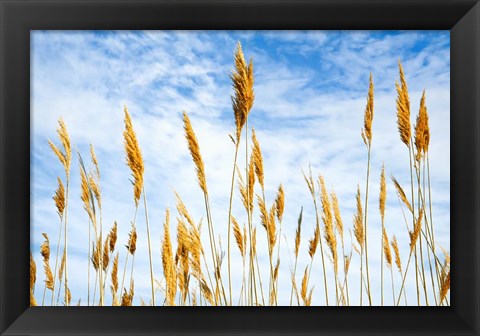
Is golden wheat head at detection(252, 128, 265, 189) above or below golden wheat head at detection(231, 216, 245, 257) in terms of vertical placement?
above

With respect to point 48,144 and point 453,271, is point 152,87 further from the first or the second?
point 453,271

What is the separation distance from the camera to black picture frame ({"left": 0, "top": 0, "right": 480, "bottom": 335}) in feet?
4.88

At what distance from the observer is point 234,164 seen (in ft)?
5.03

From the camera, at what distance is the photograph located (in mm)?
1523

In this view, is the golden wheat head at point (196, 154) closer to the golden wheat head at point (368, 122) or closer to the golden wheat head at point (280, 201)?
the golden wheat head at point (280, 201)

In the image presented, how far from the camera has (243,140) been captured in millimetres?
1544

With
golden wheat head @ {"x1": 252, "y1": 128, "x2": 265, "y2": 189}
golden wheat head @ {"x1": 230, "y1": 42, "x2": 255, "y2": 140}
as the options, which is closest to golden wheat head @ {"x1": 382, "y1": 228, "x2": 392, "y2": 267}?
golden wheat head @ {"x1": 252, "y1": 128, "x2": 265, "y2": 189}

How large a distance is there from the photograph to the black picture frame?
0.03 m

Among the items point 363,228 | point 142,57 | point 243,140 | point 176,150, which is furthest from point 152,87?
point 363,228

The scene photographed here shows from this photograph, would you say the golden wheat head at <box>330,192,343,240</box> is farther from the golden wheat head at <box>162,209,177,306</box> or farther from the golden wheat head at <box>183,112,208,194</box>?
the golden wheat head at <box>162,209,177,306</box>

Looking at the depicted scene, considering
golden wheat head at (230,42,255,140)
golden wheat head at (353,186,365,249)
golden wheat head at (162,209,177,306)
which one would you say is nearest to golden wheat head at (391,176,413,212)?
Result: golden wheat head at (353,186,365,249)

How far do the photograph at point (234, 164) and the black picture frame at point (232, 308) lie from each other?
0.03 metres

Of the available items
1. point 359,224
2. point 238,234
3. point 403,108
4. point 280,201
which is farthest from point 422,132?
point 238,234

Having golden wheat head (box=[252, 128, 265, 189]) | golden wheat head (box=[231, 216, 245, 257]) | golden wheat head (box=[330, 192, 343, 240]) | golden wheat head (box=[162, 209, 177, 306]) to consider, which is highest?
golden wheat head (box=[252, 128, 265, 189])
